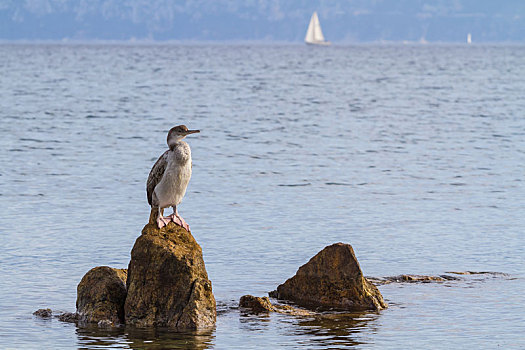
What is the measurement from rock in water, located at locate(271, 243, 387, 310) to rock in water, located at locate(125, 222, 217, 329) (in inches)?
79.7

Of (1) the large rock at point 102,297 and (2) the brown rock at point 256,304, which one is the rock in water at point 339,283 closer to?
(2) the brown rock at point 256,304

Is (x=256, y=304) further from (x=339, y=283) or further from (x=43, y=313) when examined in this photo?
(x=43, y=313)

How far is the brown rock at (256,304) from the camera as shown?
15.1 m

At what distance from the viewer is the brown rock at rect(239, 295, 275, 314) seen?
596 inches

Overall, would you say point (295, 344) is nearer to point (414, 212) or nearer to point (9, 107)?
point (414, 212)

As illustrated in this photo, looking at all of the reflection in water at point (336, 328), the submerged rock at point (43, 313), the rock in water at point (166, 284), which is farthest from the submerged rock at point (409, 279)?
the submerged rock at point (43, 313)

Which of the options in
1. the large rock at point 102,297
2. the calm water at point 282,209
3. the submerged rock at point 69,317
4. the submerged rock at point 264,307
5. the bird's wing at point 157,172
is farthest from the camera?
the submerged rock at point 264,307

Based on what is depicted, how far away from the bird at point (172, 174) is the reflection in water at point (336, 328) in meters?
2.28

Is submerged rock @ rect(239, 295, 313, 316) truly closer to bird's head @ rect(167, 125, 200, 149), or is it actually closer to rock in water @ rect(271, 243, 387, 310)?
rock in water @ rect(271, 243, 387, 310)

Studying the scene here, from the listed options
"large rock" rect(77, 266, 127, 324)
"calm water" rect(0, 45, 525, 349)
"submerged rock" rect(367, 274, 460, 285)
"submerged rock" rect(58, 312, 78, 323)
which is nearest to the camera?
"large rock" rect(77, 266, 127, 324)

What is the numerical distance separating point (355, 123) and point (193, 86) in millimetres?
33103

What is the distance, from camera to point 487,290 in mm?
16828

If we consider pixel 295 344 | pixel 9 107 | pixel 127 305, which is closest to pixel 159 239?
pixel 127 305

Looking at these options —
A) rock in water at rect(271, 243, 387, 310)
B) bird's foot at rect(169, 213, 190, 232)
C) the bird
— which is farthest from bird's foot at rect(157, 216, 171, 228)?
rock in water at rect(271, 243, 387, 310)
